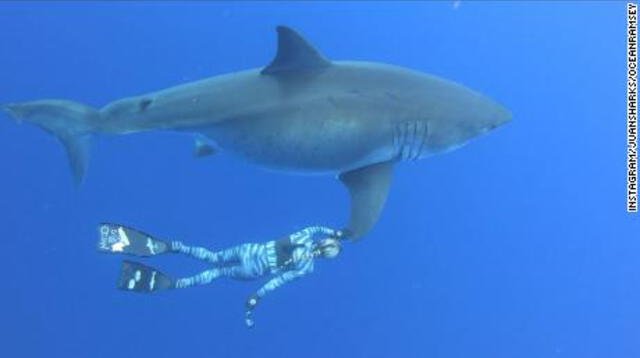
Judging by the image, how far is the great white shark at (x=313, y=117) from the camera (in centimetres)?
434

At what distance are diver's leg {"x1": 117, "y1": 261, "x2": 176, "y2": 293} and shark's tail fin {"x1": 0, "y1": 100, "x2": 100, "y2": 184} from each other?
1.12m

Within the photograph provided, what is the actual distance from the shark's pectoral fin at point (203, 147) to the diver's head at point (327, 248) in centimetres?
110

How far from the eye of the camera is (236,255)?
547cm

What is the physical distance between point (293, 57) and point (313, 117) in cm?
41

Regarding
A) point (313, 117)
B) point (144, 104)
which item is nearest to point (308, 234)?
point (313, 117)

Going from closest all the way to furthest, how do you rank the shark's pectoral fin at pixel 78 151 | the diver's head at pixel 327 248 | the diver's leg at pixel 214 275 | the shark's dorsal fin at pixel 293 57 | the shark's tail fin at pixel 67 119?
the shark's dorsal fin at pixel 293 57 < the shark's tail fin at pixel 67 119 < the shark's pectoral fin at pixel 78 151 < the diver's head at pixel 327 248 < the diver's leg at pixel 214 275

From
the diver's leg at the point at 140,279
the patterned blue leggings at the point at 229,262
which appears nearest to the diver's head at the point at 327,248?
the patterned blue leggings at the point at 229,262

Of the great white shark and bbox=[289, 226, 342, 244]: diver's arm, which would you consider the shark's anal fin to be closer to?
the great white shark

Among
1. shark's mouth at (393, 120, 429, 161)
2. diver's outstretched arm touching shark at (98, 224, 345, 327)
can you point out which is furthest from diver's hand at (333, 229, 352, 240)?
shark's mouth at (393, 120, 429, 161)

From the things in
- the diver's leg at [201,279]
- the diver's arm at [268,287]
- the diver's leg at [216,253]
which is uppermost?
the diver's leg at [216,253]

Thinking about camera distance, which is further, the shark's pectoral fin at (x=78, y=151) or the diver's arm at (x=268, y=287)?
the diver's arm at (x=268, y=287)

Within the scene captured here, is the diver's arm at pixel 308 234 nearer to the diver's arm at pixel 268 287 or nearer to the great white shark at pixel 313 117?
the diver's arm at pixel 268 287

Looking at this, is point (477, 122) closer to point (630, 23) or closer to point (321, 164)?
point (321, 164)

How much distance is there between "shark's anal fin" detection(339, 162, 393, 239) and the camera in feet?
14.6
